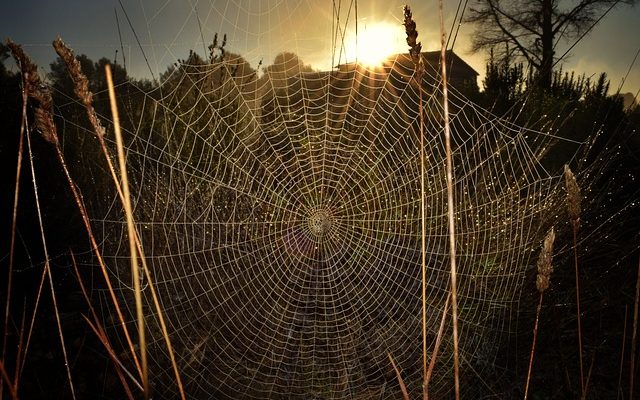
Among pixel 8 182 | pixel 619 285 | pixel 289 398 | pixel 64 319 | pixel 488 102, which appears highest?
pixel 488 102

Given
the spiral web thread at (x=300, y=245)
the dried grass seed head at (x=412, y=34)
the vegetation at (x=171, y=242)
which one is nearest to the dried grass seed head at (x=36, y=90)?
the dried grass seed head at (x=412, y=34)

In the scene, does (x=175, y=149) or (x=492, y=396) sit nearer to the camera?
(x=492, y=396)

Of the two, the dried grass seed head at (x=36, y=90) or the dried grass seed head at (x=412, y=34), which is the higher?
the dried grass seed head at (x=412, y=34)

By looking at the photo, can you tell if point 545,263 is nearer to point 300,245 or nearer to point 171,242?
point 171,242

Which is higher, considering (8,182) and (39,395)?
(8,182)

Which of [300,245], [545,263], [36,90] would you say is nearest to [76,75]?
[36,90]

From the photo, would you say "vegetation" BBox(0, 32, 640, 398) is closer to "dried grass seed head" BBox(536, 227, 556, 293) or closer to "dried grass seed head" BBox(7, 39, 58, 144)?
"dried grass seed head" BBox(7, 39, 58, 144)

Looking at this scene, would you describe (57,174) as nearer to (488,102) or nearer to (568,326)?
(568,326)

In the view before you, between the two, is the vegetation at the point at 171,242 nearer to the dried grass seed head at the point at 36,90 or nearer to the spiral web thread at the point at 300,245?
the spiral web thread at the point at 300,245

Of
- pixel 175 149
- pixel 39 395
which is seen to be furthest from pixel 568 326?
pixel 39 395
